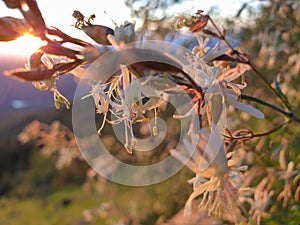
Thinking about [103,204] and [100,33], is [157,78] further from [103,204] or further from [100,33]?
[103,204]

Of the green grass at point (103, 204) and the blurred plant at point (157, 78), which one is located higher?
the blurred plant at point (157, 78)

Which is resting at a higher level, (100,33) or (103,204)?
(100,33)

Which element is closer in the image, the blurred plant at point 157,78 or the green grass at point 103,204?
the blurred plant at point 157,78

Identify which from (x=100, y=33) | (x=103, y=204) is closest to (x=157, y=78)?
(x=100, y=33)

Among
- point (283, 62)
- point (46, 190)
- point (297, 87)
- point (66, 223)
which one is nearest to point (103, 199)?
point (66, 223)

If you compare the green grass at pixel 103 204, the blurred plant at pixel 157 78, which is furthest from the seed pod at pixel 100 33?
the green grass at pixel 103 204

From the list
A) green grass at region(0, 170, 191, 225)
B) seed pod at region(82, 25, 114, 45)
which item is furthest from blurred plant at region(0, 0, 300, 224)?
green grass at region(0, 170, 191, 225)

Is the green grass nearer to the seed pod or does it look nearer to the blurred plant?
the blurred plant

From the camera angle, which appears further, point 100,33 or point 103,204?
point 103,204

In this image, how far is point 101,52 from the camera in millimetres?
384

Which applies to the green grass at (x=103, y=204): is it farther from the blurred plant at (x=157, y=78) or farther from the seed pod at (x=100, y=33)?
the seed pod at (x=100, y=33)

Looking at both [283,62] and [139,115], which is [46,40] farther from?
[283,62]

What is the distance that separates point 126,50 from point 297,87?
4.50 ft

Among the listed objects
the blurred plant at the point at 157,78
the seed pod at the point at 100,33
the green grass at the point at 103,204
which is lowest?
the green grass at the point at 103,204
